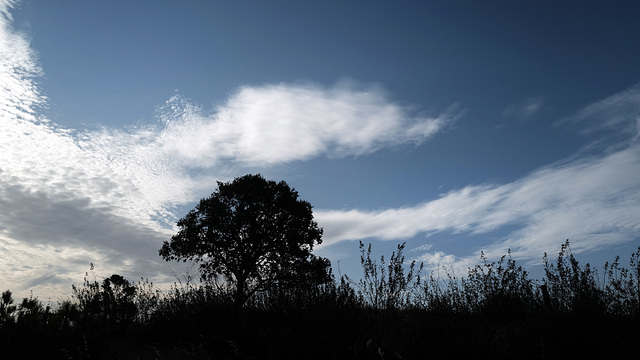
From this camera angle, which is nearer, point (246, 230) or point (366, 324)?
point (366, 324)

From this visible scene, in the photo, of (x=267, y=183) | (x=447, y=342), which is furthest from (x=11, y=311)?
(x=267, y=183)

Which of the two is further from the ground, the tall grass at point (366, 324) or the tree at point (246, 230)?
the tree at point (246, 230)

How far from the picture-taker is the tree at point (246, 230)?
19484 millimetres

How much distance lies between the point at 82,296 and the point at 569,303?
15180 millimetres

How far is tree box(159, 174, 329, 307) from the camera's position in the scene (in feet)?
63.9

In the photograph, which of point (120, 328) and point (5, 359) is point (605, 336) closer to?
point (5, 359)

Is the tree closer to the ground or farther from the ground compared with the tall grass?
farther from the ground

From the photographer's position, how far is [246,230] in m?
19.7

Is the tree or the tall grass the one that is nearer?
the tall grass

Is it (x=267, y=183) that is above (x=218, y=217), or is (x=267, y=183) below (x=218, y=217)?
above

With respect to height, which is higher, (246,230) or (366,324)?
(246,230)

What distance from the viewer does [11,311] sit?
19.8 ft

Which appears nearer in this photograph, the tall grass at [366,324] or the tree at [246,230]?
the tall grass at [366,324]

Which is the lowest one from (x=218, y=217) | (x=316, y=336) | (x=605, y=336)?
(x=605, y=336)
